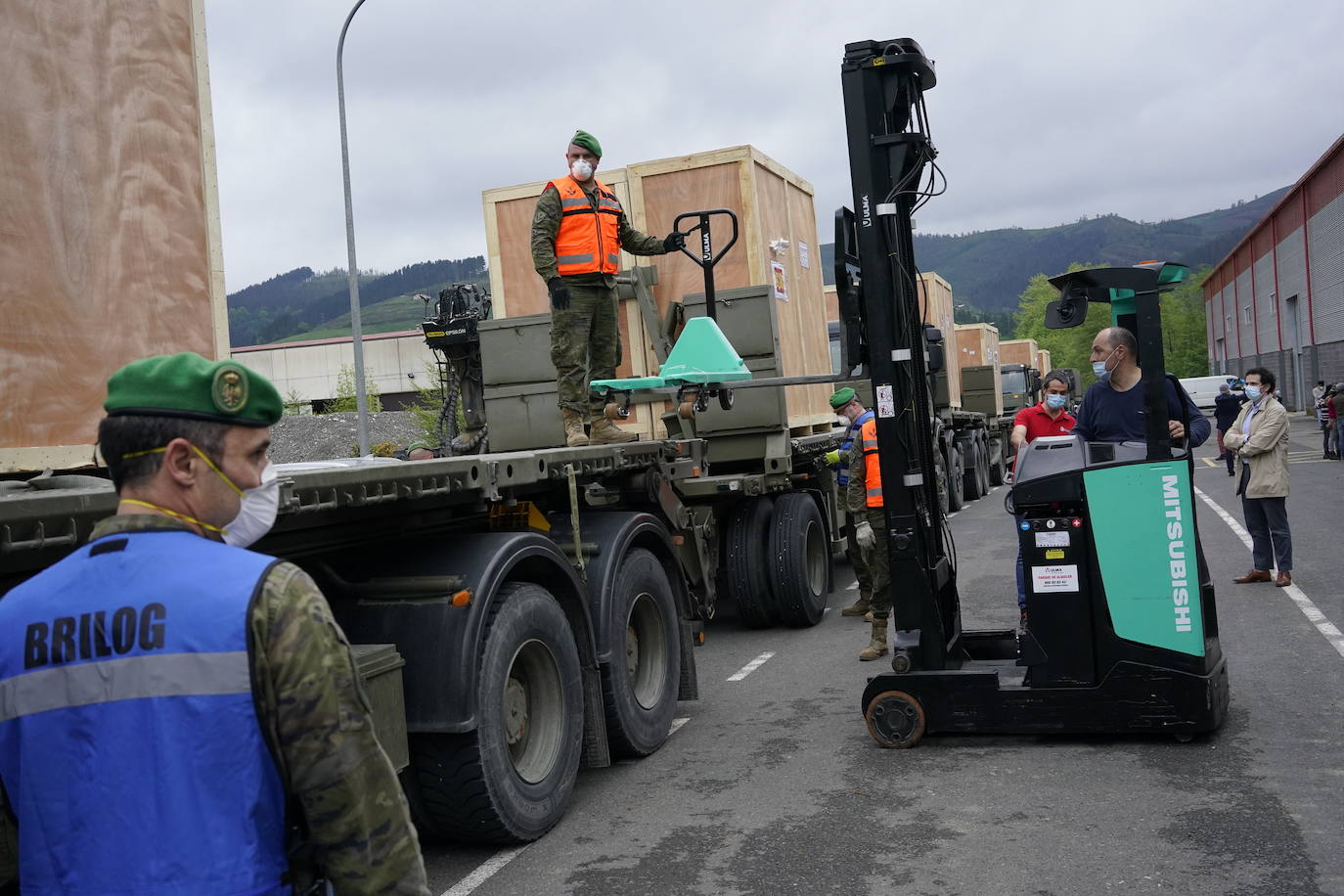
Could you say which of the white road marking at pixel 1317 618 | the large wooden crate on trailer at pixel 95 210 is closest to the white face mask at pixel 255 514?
the large wooden crate on trailer at pixel 95 210

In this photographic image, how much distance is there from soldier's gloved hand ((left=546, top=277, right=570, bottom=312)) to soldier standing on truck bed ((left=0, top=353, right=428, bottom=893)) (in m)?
5.33

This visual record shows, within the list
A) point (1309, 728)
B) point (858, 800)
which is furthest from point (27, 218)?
point (1309, 728)

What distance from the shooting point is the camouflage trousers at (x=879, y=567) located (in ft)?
28.0

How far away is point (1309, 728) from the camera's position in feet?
19.9

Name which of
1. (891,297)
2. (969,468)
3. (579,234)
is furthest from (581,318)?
(969,468)

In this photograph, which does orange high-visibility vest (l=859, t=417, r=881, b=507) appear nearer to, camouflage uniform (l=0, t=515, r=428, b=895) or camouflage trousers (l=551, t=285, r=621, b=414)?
camouflage trousers (l=551, t=285, r=621, b=414)

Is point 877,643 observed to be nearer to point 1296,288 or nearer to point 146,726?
point 146,726

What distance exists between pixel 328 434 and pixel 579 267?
48.8 meters

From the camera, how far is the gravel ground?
52062 millimetres

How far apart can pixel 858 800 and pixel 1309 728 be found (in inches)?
96.1

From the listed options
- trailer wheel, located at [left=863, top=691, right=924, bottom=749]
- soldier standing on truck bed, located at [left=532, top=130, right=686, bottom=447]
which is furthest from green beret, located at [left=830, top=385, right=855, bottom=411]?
trailer wheel, located at [left=863, top=691, right=924, bottom=749]

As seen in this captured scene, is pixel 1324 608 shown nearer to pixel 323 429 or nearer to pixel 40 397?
pixel 40 397

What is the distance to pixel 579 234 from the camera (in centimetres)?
740

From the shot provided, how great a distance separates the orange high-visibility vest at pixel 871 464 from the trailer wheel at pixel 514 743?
3.69m
